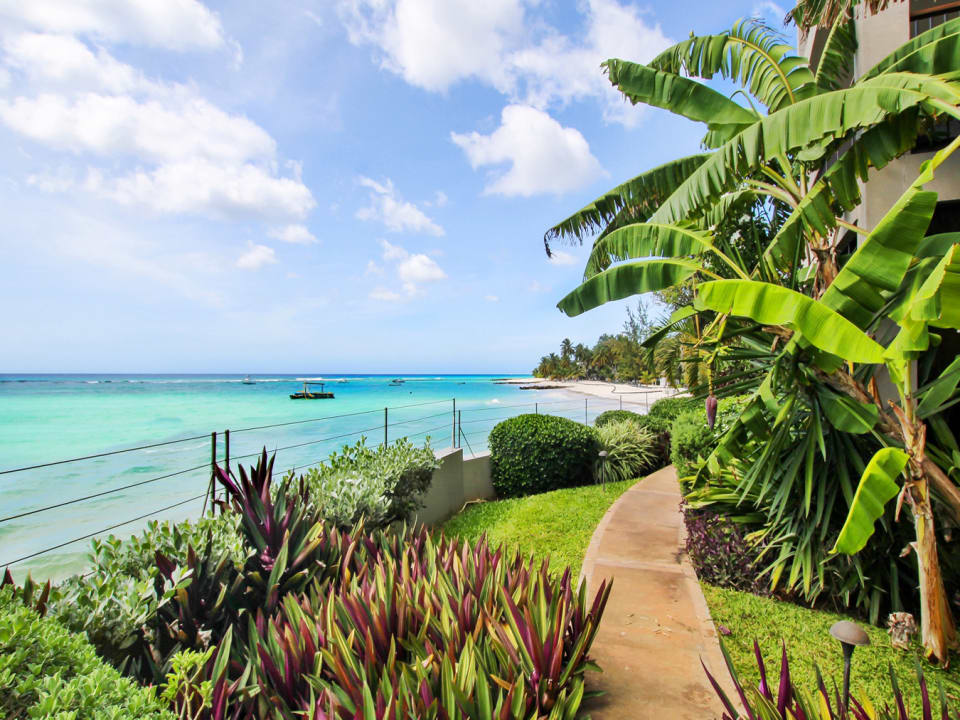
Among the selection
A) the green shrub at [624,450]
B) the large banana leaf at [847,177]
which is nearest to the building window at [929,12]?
the large banana leaf at [847,177]

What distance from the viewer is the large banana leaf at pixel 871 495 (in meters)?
2.79

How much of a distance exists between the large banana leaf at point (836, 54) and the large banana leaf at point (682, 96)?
1.65m

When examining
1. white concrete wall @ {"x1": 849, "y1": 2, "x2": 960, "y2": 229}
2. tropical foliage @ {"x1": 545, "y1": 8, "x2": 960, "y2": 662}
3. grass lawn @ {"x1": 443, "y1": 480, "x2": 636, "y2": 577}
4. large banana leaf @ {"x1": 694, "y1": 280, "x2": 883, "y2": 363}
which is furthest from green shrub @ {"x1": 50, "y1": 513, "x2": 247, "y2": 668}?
white concrete wall @ {"x1": 849, "y1": 2, "x2": 960, "y2": 229}

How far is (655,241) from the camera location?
4691 mm

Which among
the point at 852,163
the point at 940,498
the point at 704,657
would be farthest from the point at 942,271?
the point at 704,657

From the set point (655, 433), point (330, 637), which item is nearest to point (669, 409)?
point (655, 433)

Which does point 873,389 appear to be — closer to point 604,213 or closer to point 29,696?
point 604,213

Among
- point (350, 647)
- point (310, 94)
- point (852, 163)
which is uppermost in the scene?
point (310, 94)

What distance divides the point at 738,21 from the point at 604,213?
8.68 ft

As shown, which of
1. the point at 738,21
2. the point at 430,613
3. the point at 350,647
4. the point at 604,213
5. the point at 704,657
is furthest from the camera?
the point at 604,213

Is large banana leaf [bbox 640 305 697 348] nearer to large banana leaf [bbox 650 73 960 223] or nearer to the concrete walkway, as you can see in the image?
large banana leaf [bbox 650 73 960 223]

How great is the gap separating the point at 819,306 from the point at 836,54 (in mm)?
5416

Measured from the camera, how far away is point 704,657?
3236 millimetres

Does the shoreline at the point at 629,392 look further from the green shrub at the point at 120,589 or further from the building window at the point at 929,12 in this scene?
the green shrub at the point at 120,589
